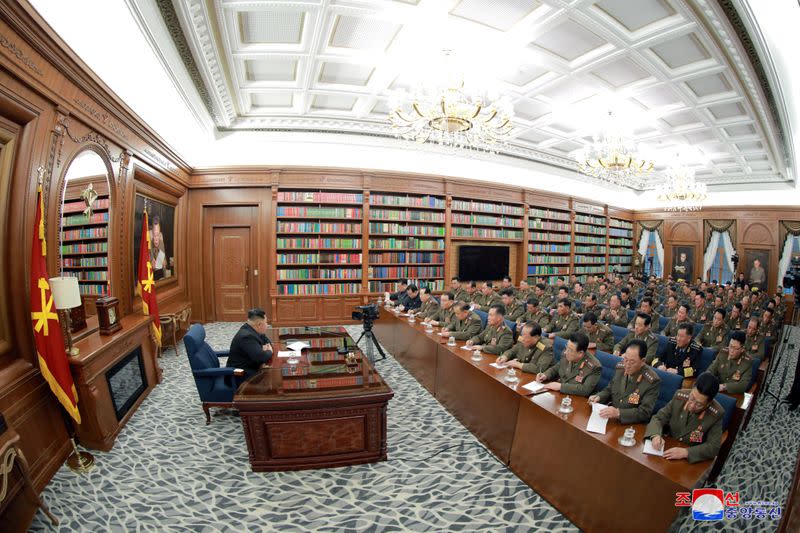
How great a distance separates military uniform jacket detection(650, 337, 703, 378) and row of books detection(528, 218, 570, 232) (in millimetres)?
5995

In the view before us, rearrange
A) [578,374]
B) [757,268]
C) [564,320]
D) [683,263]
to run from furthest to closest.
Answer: [683,263] < [757,268] < [564,320] < [578,374]

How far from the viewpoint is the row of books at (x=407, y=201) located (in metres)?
7.74

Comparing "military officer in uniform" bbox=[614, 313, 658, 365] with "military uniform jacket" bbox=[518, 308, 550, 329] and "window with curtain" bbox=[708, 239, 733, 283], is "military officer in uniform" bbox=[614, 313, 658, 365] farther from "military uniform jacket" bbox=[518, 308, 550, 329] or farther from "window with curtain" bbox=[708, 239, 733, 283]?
"window with curtain" bbox=[708, 239, 733, 283]

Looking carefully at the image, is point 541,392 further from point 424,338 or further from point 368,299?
point 368,299

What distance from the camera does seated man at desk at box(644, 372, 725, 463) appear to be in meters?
1.91

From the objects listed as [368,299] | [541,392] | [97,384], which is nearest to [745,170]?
[368,299]

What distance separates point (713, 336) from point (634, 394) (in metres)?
3.46

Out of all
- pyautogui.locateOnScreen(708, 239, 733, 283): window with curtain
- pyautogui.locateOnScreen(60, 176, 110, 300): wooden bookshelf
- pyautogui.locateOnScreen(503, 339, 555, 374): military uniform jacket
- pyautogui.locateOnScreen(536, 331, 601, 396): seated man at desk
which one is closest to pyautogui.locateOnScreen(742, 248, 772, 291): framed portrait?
pyautogui.locateOnScreen(708, 239, 733, 283): window with curtain

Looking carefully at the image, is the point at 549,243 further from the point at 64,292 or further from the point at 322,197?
the point at 64,292

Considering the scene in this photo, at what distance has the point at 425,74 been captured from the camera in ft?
16.9

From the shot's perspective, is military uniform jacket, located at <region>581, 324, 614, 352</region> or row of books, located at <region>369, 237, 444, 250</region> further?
row of books, located at <region>369, 237, 444, 250</region>

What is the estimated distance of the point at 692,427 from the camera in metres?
2.17

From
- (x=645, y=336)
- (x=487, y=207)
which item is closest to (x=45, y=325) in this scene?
(x=645, y=336)

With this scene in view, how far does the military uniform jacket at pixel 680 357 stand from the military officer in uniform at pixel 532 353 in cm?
138
